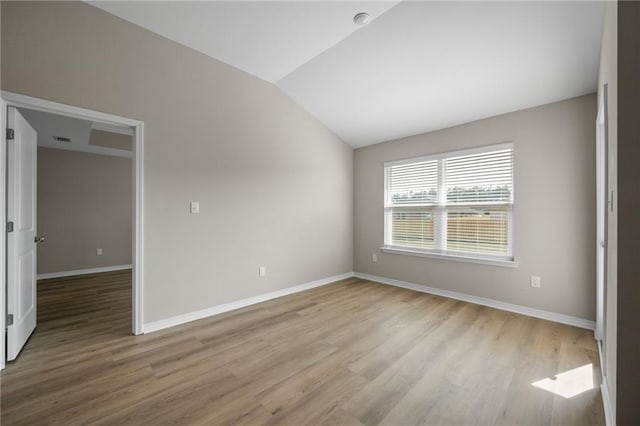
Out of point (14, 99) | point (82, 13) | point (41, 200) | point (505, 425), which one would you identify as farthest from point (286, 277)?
point (41, 200)

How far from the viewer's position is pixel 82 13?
2.39m

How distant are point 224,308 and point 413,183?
3.23m

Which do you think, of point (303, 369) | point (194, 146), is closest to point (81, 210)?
point (194, 146)

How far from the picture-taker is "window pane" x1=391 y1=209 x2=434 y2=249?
4160mm

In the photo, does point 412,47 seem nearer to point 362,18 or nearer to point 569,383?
point 362,18

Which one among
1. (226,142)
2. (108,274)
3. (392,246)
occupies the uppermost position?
(226,142)

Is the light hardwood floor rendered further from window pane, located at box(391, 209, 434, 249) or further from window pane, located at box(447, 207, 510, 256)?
window pane, located at box(391, 209, 434, 249)

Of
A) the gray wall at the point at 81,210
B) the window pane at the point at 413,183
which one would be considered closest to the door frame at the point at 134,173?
the gray wall at the point at 81,210

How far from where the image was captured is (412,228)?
14.3 feet

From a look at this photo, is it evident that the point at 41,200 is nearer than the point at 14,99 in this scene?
No

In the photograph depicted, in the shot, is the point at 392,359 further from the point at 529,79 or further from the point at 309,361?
the point at 529,79

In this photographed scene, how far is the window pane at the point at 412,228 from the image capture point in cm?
416

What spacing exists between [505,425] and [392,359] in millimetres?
833
